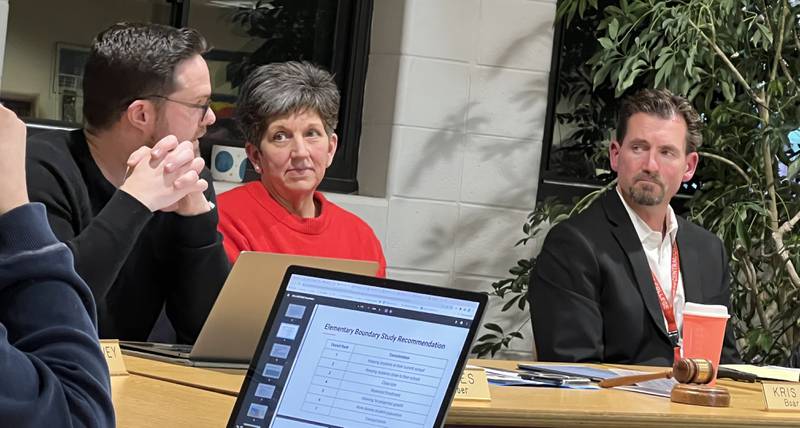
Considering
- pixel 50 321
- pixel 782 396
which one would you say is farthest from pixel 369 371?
pixel 782 396

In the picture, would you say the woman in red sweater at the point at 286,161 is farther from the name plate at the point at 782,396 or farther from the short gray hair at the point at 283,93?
the name plate at the point at 782,396

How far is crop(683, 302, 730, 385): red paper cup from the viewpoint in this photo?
2.53 meters

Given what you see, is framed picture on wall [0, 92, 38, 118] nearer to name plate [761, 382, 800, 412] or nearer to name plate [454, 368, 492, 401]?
name plate [454, 368, 492, 401]

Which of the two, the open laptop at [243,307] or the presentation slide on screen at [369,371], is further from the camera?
the open laptop at [243,307]

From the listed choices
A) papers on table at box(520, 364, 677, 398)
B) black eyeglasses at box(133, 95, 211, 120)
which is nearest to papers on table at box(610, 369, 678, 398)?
papers on table at box(520, 364, 677, 398)

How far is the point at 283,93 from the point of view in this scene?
3285mm

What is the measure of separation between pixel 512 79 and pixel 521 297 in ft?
2.42

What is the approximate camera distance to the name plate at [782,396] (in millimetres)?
2441

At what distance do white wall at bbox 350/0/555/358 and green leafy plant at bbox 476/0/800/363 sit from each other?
0.20 metres

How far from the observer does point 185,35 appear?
289cm

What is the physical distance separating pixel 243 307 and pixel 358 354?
704 mm

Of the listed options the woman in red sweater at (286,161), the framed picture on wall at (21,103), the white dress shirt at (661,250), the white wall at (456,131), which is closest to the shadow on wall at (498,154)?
the white wall at (456,131)

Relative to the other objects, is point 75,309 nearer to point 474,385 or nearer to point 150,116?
point 474,385

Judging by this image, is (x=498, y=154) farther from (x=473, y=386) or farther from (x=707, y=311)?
(x=473, y=386)
